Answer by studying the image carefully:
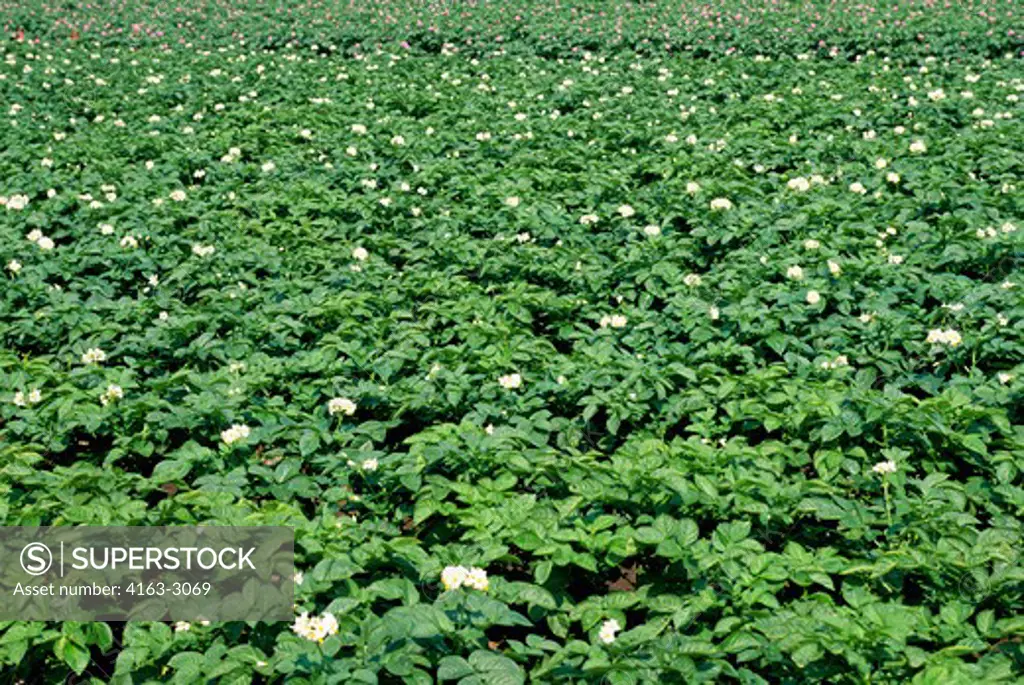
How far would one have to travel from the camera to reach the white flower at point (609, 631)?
2.54 m

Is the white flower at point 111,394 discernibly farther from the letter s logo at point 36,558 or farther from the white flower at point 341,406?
the letter s logo at point 36,558

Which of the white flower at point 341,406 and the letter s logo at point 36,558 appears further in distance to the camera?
the white flower at point 341,406

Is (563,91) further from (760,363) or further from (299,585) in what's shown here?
(299,585)

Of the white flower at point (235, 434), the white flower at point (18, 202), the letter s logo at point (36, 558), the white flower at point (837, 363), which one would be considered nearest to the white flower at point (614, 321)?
the white flower at point (837, 363)

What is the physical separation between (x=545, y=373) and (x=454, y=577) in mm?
1505

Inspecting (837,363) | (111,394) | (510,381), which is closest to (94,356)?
(111,394)

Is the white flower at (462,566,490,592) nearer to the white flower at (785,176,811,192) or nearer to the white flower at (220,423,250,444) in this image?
the white flower at (220,423,250,444)

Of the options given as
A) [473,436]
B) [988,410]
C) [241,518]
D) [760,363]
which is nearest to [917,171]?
[760,363]

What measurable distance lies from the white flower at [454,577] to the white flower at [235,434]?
1.18m

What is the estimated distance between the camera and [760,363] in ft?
13.8

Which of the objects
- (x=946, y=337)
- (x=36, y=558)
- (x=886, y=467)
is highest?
(x=946, y=337)

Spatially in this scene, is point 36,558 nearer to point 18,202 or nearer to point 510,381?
point 510,381

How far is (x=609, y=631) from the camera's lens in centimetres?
257

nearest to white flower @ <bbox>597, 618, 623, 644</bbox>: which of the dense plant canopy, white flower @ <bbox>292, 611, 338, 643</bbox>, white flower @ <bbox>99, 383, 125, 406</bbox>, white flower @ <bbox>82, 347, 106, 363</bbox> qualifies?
the dense plant canopy
